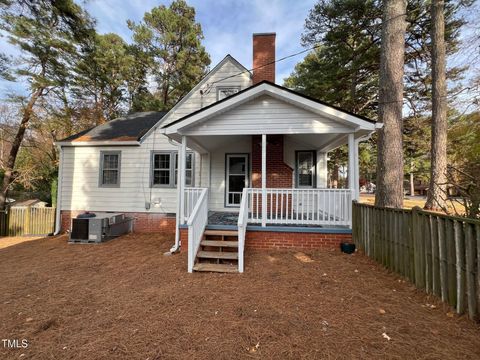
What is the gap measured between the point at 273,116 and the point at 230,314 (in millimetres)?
4631

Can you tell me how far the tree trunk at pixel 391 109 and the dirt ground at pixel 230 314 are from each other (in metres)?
2.24

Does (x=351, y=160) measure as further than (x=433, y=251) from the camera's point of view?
Yes

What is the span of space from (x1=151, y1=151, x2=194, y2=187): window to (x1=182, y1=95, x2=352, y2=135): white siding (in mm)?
2976

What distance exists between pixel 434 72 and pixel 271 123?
9.42m

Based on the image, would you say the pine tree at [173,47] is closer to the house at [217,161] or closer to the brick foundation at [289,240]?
the house at [217,161]

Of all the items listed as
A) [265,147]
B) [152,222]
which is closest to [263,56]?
[265,147]

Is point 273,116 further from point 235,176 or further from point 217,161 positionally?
point 217,161

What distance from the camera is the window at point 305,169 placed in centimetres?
845

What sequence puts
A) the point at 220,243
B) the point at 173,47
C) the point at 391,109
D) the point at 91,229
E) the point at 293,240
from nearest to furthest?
the point at 220,243 → the point at 293,240 → the point at 391,109 → the point at 91,229 → the point at 173,47

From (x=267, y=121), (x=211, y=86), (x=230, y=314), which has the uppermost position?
(x=211, y=86)

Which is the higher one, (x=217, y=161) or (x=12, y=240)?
(x=217, y=161)

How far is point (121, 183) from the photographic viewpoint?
897 cm

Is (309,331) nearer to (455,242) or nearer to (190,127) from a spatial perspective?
(455,242)

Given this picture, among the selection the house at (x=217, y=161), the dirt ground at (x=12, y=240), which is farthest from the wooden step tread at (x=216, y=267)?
the dirt ground at (x=12, y=240)
